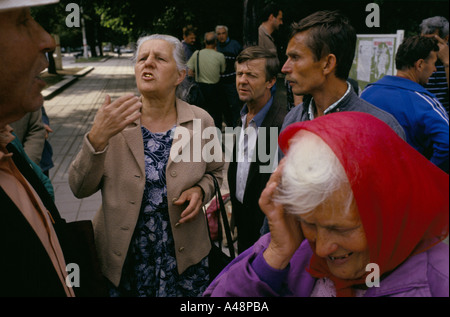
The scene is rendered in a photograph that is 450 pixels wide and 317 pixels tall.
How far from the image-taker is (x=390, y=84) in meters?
3.11

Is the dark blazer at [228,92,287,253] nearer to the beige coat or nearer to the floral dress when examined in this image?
the beige coat

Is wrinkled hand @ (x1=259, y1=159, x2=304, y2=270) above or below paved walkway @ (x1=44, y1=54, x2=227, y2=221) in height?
above

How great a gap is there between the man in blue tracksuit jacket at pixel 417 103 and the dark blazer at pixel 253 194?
0.88m

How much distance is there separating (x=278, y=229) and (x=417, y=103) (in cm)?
227

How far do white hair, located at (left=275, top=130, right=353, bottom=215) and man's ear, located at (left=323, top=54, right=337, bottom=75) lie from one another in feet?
3.61

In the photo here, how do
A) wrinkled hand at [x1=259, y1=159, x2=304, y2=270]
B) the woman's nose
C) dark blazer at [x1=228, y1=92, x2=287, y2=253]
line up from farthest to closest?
dark blazer at [x1=228, y1=92, x2=287, y2=253], wrinkled hand at [x1=259, y1=159, x2=304, y2=270], the woman's nose

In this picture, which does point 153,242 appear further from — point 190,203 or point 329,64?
point 329,64

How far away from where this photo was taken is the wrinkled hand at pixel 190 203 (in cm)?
208

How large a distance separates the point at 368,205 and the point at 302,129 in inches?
12.0

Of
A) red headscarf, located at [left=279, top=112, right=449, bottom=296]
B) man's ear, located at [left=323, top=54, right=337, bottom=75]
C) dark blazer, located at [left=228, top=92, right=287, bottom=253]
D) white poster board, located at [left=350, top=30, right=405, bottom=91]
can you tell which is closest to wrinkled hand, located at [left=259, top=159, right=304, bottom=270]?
red headscarf, located at [left=279, top=112, right=449, bottom=296]

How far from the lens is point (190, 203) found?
209cm

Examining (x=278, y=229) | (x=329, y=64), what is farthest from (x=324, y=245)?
(x=329, y=64)

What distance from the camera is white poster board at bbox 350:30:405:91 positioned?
179 inches

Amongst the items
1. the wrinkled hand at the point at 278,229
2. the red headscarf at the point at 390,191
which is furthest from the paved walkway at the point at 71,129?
the red headscarf at the point at 390,191
